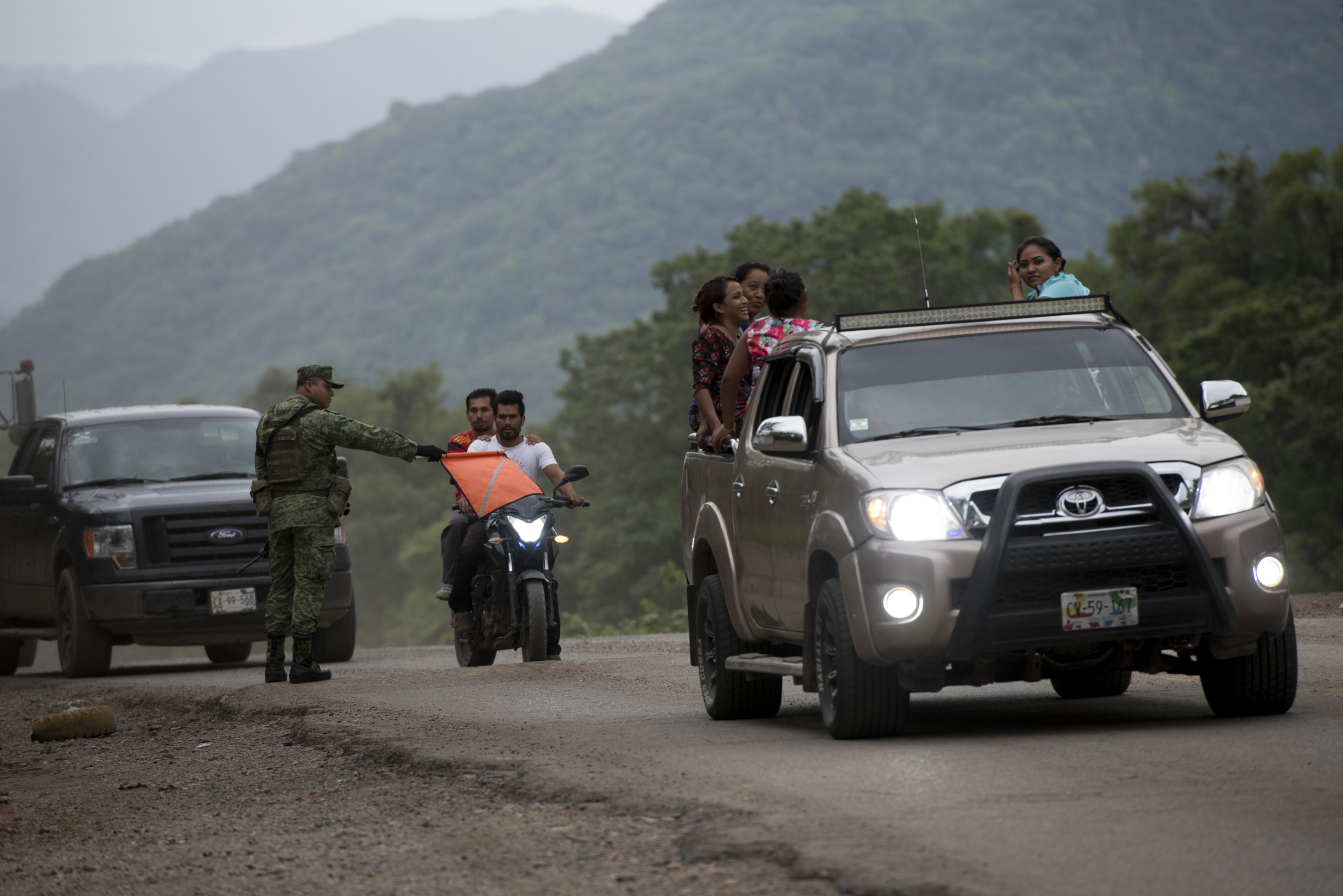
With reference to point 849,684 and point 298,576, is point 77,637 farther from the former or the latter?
point 849,684

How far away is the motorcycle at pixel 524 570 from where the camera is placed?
45.3 ft

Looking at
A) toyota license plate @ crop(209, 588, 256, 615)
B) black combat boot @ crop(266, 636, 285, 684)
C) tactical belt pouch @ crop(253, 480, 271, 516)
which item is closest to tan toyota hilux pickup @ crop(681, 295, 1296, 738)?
tactical belt pouch @ crop(253, 480, 271, 516)

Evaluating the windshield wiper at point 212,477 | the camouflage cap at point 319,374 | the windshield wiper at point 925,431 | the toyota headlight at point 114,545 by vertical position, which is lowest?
the toyota headlight at point 114,545

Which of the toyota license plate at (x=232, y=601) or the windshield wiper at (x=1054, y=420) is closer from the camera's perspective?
the windshield wiper at (x=1054, y=420)

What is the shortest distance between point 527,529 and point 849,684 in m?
6.03

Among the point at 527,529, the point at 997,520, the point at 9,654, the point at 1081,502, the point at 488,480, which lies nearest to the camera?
the point at 997,520

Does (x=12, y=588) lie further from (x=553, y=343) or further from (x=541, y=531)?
(x=553, y=343)

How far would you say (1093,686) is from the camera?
1024 cm

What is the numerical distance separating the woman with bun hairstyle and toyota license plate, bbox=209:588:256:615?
7465 mm

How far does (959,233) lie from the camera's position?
232ft

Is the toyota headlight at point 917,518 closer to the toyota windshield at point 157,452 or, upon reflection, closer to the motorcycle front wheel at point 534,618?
the motorcycle front wheel at point 534,618

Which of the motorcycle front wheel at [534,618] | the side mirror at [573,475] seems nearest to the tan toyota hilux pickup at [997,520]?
the side mirror at [573,475]

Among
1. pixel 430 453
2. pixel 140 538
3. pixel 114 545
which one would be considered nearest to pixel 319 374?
pixel 430 453

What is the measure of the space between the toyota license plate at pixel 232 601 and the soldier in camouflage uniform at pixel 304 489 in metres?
2.98
